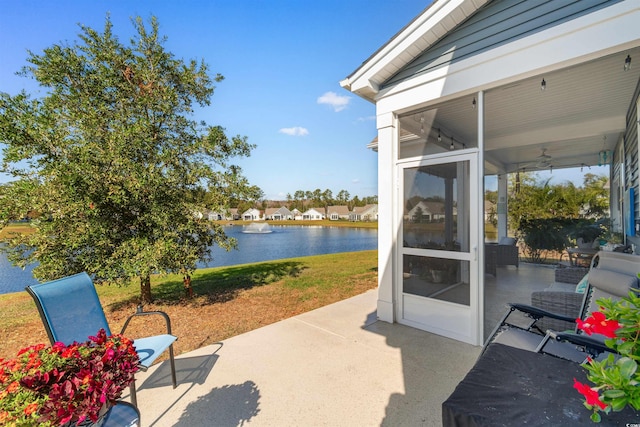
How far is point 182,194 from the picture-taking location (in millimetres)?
4781

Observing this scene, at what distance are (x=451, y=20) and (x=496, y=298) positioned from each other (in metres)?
4.22

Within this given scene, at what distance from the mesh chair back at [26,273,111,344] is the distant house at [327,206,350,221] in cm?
6110

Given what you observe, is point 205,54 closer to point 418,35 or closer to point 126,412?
point 418,35

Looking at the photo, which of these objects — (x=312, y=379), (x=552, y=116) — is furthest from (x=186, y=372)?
(x=552, y=116)

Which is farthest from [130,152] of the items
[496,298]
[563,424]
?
[496,298]

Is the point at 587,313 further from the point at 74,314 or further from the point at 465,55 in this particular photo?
the point at 74,314

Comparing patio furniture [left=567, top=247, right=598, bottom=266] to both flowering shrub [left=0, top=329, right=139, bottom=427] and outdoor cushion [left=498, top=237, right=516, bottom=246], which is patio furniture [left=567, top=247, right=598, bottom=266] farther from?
flowering shrub [left=0, top=329, right=139, bottom=427]

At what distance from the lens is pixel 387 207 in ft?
12.8

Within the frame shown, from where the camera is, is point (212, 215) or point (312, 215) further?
point (312, 215)

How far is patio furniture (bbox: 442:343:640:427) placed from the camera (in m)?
1.15

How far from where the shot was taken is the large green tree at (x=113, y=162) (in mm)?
3799

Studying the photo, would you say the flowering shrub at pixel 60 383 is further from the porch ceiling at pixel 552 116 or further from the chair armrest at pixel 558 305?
the porch ceiling at pixel 552 116

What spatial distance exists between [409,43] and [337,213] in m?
61.0

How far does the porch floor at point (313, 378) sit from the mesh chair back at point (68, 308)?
29.4 inches
